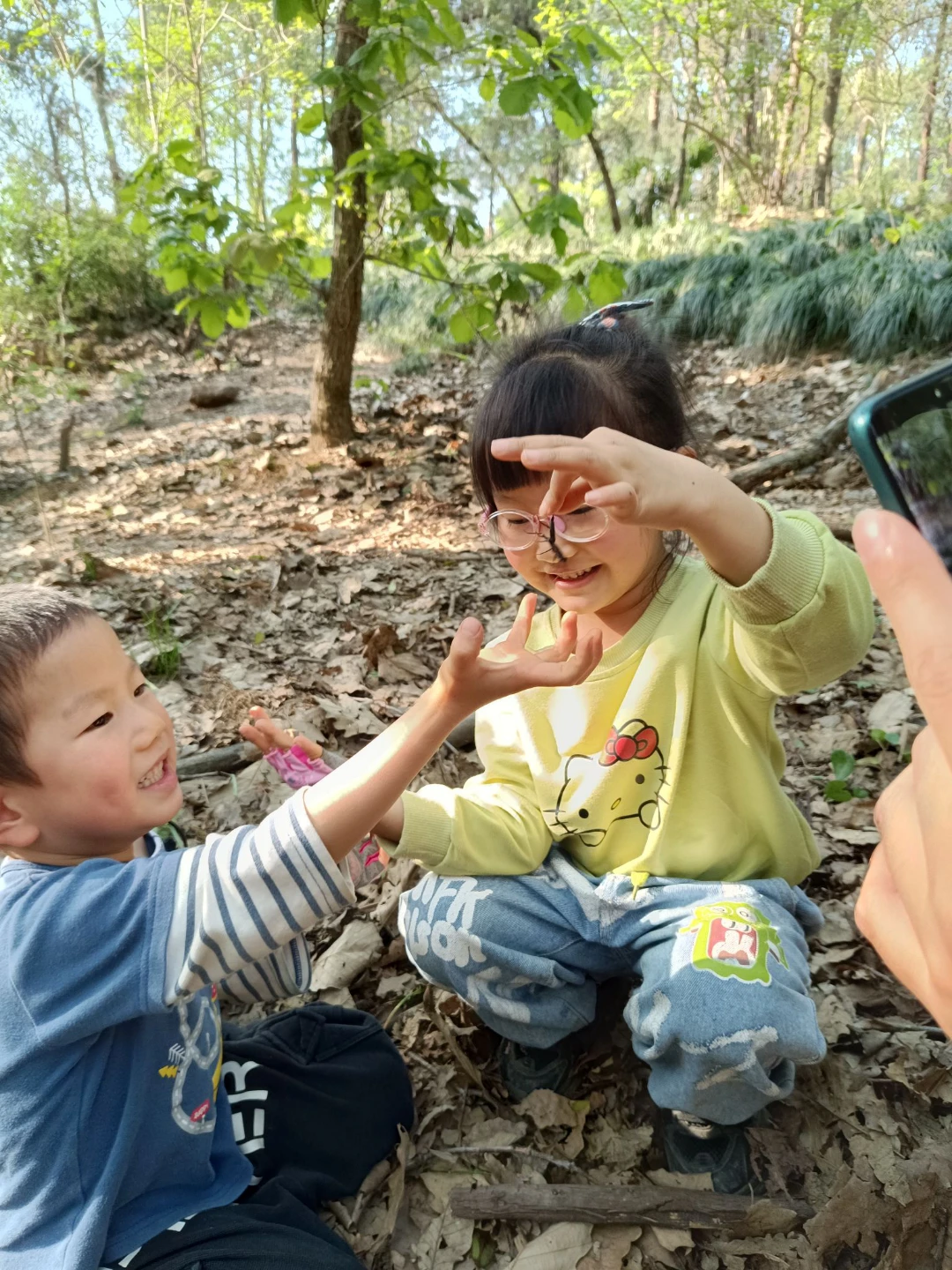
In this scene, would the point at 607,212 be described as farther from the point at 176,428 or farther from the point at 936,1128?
the point at 936,1128

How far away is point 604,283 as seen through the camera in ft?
13.4

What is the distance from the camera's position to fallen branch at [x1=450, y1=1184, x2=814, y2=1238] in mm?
1604

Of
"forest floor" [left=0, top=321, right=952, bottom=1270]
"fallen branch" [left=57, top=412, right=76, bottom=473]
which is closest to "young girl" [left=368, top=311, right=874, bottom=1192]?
"forest floor" [left=0, top=321, right=952, bottom=1270]

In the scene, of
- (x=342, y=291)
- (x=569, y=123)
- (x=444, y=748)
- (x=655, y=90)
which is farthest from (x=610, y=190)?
(x=444, y=748)

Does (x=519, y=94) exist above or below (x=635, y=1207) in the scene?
above

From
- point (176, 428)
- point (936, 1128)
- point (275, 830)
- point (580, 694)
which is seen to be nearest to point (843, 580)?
point (580, 694)

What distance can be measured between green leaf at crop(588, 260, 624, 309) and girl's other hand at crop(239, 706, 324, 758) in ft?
9.70

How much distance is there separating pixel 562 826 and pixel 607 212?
17.1 m

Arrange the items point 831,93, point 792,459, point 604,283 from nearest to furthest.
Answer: point 604,283 → point 792,459 → point 831,93

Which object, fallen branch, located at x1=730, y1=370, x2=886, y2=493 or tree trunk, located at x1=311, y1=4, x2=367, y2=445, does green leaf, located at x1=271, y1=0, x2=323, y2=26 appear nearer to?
tree trunk, located at x1=311, y1=4, x2=367, y2=445

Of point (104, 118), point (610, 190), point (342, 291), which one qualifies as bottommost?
point (342, 291)

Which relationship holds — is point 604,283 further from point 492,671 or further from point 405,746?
point 405,746

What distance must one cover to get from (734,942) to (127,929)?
1.08 metres

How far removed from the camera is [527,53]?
391 cm
